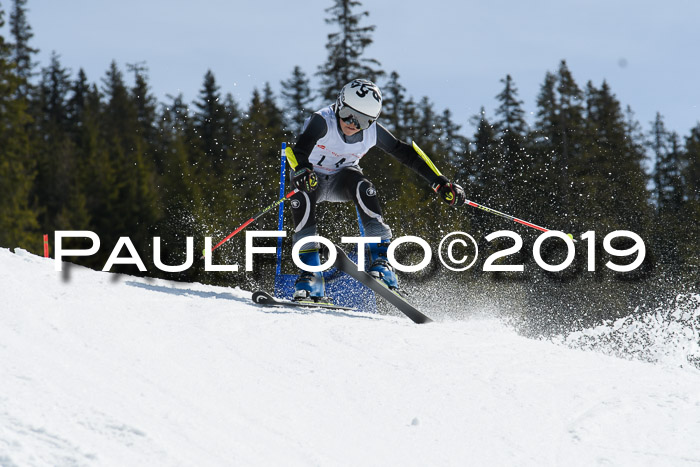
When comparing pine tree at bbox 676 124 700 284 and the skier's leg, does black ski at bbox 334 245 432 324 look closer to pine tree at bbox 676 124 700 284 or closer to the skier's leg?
the skier's leg

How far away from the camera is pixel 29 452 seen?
6.12ft

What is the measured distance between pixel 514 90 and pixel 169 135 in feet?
72.7

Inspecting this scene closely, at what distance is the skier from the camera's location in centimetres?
536

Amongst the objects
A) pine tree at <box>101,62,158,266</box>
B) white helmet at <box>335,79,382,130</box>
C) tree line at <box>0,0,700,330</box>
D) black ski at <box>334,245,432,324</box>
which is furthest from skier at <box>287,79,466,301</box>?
pine tree at <box>101,62,158,266</box>

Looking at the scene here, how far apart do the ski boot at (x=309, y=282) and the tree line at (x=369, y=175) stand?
588 inches

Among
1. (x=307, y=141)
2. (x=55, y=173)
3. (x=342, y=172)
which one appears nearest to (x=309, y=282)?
(x=342, y=172)

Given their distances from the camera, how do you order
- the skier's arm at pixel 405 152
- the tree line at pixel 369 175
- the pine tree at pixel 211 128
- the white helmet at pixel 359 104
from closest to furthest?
1. the white helmet at pixel 359 104
2. the skier's arm at pixel 405 152
3. the tree line at pixel 369 175
4. the pine tree at pixel 211 128

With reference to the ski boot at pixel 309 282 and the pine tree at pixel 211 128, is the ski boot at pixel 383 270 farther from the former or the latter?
the pine tree at pixel 211 128

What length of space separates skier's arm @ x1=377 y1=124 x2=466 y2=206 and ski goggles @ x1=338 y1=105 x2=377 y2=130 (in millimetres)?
385

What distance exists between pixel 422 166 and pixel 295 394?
3.55 metres

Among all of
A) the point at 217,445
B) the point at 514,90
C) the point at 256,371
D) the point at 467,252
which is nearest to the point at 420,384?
the point at 256,371

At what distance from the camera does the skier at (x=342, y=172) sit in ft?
17.6

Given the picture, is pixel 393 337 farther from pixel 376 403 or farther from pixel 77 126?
pixel 77 126

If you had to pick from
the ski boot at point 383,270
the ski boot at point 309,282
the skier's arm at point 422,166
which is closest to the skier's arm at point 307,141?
the skier's arm at point 422,166
